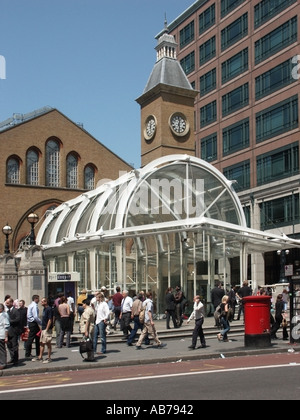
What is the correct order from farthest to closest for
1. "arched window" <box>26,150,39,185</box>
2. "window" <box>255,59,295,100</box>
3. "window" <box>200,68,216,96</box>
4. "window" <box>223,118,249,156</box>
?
"window" <box>200,68,216,96</box> < "window" <box>223,118,249,156</box> < "window" <box>255,59,295,100</box> < "arched window" <box>26,150,39,185</box>

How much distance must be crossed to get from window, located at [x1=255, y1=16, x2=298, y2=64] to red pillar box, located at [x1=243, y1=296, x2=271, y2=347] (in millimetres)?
36419

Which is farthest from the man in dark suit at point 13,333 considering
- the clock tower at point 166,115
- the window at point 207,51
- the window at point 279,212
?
the window at point 207,51

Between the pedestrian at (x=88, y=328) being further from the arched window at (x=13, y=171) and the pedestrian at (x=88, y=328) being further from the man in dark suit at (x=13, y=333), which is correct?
the arched window at (x=13, y=171)

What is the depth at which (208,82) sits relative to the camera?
209 feet

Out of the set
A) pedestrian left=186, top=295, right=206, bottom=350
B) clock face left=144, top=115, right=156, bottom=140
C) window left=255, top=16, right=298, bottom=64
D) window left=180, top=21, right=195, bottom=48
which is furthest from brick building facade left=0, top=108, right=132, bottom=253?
pedestrian left=186, top=295, right=206, bottom=350

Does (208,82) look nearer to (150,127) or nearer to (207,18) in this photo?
(207,18)

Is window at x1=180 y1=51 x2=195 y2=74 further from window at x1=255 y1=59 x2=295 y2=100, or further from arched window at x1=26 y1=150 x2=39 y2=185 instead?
arched window at x1=26 y1=150 x2=39 y2=185

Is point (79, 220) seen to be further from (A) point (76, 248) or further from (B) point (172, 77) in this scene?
(B) point (172, 77)

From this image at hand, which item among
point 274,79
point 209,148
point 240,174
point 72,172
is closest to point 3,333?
point 72,172

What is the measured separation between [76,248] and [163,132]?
17.1 meters

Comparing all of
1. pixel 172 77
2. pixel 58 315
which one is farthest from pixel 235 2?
pixel 58 315

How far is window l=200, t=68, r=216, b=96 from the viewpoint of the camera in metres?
62.7

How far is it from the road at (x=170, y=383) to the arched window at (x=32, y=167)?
32005mm
